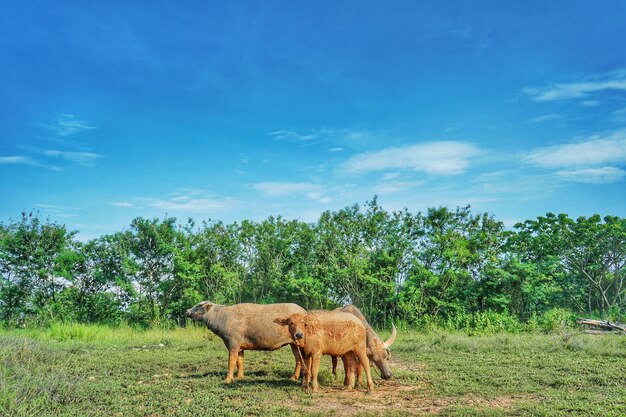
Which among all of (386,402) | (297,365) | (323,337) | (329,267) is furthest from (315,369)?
(329,267)

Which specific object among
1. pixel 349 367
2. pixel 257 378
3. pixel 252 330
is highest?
pixel 252 330

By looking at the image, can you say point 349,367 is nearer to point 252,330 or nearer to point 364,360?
point 364,360

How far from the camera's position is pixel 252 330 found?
1061 cm

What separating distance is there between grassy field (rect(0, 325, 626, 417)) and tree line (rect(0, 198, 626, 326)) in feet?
18.9

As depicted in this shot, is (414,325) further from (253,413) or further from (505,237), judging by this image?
(253,413)

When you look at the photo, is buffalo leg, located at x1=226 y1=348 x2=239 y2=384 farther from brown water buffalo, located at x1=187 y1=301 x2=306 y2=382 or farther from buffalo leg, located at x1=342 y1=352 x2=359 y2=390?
buffalo leg, located at x1=342 y1=352 x2=359 y2=390

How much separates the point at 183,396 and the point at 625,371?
31.0 feet

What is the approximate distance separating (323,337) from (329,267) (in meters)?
12.2

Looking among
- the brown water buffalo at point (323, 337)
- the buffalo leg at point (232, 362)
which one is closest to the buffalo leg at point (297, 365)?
the brown water buffalo at point (323, 337)

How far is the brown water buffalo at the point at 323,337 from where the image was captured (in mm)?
9516

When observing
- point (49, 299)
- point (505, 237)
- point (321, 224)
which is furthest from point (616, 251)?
point (49, 299)

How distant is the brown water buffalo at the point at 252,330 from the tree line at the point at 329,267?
1040 centimetres

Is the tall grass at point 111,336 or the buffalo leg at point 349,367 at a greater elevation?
A: the buffalo leg at point 349,367

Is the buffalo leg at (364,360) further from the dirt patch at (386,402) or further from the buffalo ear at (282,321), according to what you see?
the buffalo ear at (282,321)
